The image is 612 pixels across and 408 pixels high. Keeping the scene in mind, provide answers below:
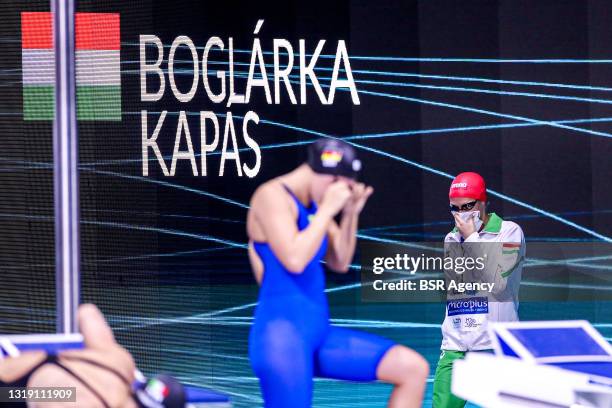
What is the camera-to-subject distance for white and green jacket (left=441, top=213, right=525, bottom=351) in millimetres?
4926

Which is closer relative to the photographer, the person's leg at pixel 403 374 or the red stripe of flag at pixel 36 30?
the person's leg at pixel 403 374

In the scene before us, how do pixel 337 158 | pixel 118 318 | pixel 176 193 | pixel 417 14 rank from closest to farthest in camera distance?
1. pixel 337 158
2. pixel 118 318
3. pixel 176 193
4. pixel 417 14

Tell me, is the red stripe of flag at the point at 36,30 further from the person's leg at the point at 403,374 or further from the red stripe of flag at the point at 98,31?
the person's leg at the point at 403,374

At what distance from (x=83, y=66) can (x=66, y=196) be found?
2.28 metres

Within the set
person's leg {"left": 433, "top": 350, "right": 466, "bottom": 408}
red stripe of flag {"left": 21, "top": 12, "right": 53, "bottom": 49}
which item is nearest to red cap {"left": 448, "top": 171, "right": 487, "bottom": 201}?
person's leg {"left": 433, "top": 350, "right": 466, "bottom": 408}

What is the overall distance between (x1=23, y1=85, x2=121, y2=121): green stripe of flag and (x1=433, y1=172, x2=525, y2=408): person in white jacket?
1.99 meters

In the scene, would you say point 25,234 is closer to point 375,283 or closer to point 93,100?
point 93,100

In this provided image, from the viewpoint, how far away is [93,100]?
580 cm

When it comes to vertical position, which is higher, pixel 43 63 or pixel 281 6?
pixel 281 6

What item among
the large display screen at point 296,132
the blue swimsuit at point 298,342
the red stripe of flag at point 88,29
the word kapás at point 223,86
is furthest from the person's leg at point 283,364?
the word kapás at point 223,86

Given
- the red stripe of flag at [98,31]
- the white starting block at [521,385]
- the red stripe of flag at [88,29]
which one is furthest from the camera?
the red stripe of flag at [98,31]

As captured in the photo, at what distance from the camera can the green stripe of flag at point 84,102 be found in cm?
481

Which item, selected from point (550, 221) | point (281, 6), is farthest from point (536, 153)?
point (281, 6)

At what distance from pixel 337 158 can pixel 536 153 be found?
13.9 feet
